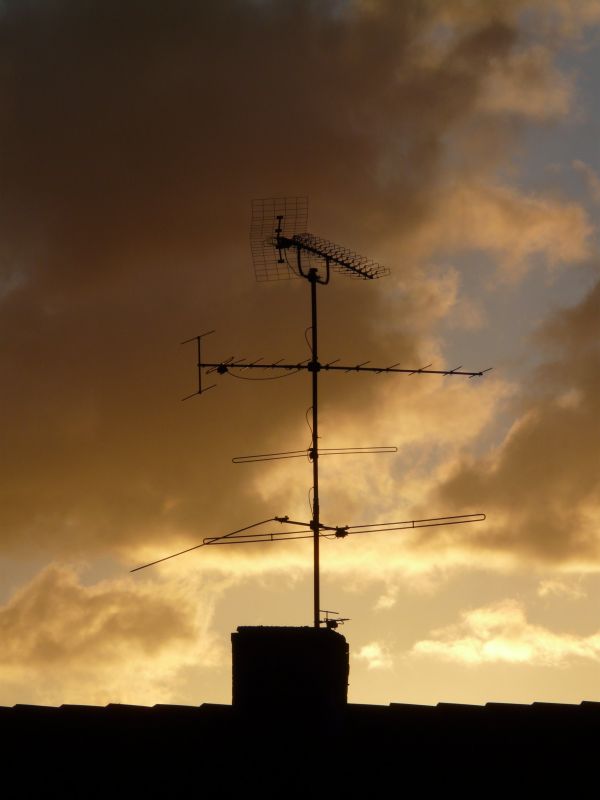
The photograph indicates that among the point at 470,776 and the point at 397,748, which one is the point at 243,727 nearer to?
the point at 397,748

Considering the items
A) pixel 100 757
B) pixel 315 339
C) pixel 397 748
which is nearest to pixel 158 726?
pixel 100 757

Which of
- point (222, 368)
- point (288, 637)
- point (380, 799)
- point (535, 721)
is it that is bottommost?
point (380, 799)

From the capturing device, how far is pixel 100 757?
537 inches

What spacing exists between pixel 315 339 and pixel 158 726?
7039 millimetres

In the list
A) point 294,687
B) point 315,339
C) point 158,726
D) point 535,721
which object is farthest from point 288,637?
point 315,339

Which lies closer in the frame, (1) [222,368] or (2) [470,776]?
(2) [470,776]

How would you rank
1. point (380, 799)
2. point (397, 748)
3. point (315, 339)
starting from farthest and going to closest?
point (315, 339)
point (397, 748)
point (380, 799)

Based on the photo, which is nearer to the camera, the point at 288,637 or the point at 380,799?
the point at 380,799

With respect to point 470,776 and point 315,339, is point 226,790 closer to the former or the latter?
point 470,776

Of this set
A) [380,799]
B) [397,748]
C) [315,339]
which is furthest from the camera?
[315,339]

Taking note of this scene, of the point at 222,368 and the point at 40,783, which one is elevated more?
the point at 222,368

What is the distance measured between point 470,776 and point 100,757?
3.82 meters

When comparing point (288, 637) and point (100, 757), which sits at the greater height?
point (288, 637)

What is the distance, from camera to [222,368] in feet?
66.2
